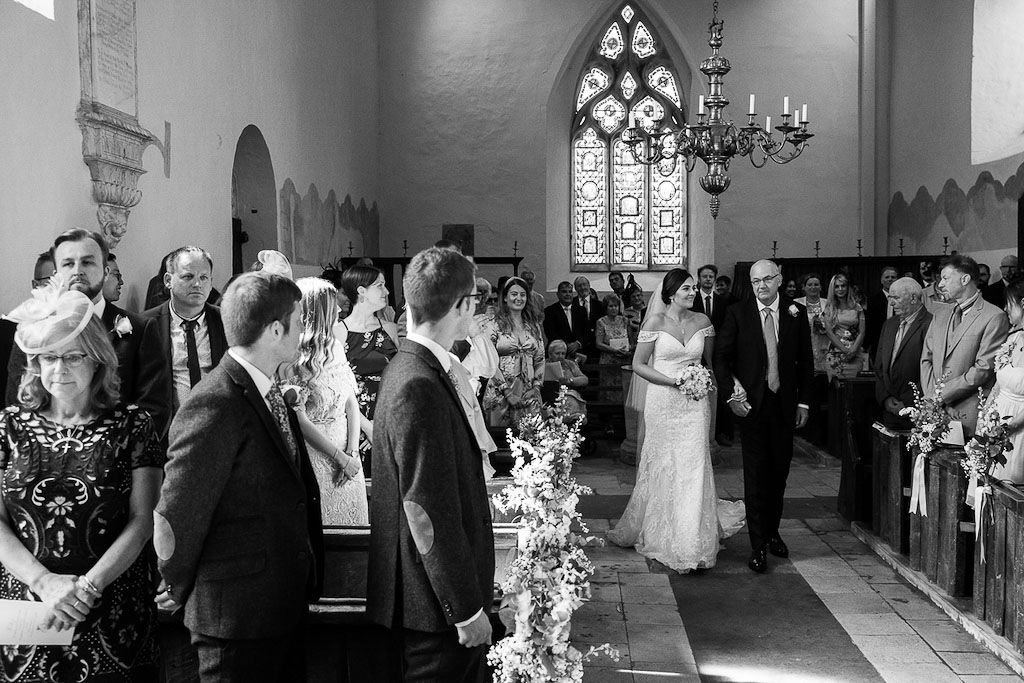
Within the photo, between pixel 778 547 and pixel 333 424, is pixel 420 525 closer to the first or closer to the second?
pixel 333 424

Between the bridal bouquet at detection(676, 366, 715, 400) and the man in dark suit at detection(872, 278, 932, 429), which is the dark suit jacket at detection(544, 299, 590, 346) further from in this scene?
the bridal bouquet at detection(676, 366, 715, 400)

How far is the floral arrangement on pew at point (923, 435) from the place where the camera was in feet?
17.9

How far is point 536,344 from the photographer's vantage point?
784cm

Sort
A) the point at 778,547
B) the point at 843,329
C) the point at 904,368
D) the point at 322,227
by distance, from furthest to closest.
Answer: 1. the point at 322,227
2. the point at 843,329
3. the point at 904,368
4. the point at 778,547

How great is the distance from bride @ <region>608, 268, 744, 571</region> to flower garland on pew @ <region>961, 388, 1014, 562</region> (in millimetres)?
1580

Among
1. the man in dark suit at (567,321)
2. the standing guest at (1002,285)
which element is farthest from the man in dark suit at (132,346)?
the standing guest at (1002,285)

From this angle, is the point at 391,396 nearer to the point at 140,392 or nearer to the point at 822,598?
the point at 140,392

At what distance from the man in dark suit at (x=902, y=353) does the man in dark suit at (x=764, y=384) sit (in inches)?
42.1

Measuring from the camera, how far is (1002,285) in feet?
32.9

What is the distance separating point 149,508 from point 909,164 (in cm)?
1407

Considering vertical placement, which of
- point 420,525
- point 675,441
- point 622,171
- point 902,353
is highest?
point 622,171

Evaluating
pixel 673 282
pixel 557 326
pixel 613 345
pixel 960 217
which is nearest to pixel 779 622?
pixel 673 282

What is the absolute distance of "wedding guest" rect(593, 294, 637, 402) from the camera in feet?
36.3

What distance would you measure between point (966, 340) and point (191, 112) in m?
5.87
